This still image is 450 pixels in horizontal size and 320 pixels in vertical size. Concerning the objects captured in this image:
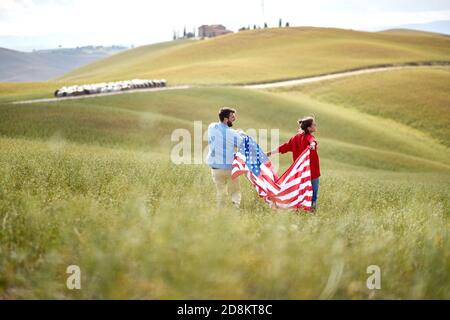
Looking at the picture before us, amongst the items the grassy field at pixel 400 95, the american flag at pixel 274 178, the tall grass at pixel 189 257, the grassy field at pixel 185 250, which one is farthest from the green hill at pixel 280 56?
the tall grass at pixel 189 257

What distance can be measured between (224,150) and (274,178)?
1607mm

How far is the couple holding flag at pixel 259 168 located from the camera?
9836 mm

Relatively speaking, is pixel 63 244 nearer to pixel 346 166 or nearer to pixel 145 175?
pixel 145 175

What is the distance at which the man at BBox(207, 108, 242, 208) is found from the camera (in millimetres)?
9812

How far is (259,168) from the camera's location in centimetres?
1066

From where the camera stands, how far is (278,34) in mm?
125500

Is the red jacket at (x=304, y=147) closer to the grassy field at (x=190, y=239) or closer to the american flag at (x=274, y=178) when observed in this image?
the american flag at (x=274, y=178)

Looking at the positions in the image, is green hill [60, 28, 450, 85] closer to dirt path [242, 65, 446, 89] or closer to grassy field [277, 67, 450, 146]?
dirt path [242, 65, 446, 89]

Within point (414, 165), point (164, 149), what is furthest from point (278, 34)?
point (164, 149)

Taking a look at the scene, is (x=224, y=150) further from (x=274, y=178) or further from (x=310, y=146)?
(x=310, y=146)

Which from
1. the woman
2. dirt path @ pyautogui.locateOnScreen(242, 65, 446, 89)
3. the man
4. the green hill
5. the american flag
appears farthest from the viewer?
the green hill

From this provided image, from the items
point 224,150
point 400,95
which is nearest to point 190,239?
point 224,150

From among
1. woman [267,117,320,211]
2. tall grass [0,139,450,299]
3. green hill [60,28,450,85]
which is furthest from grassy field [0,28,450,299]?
green hill [60,28,450,85]
